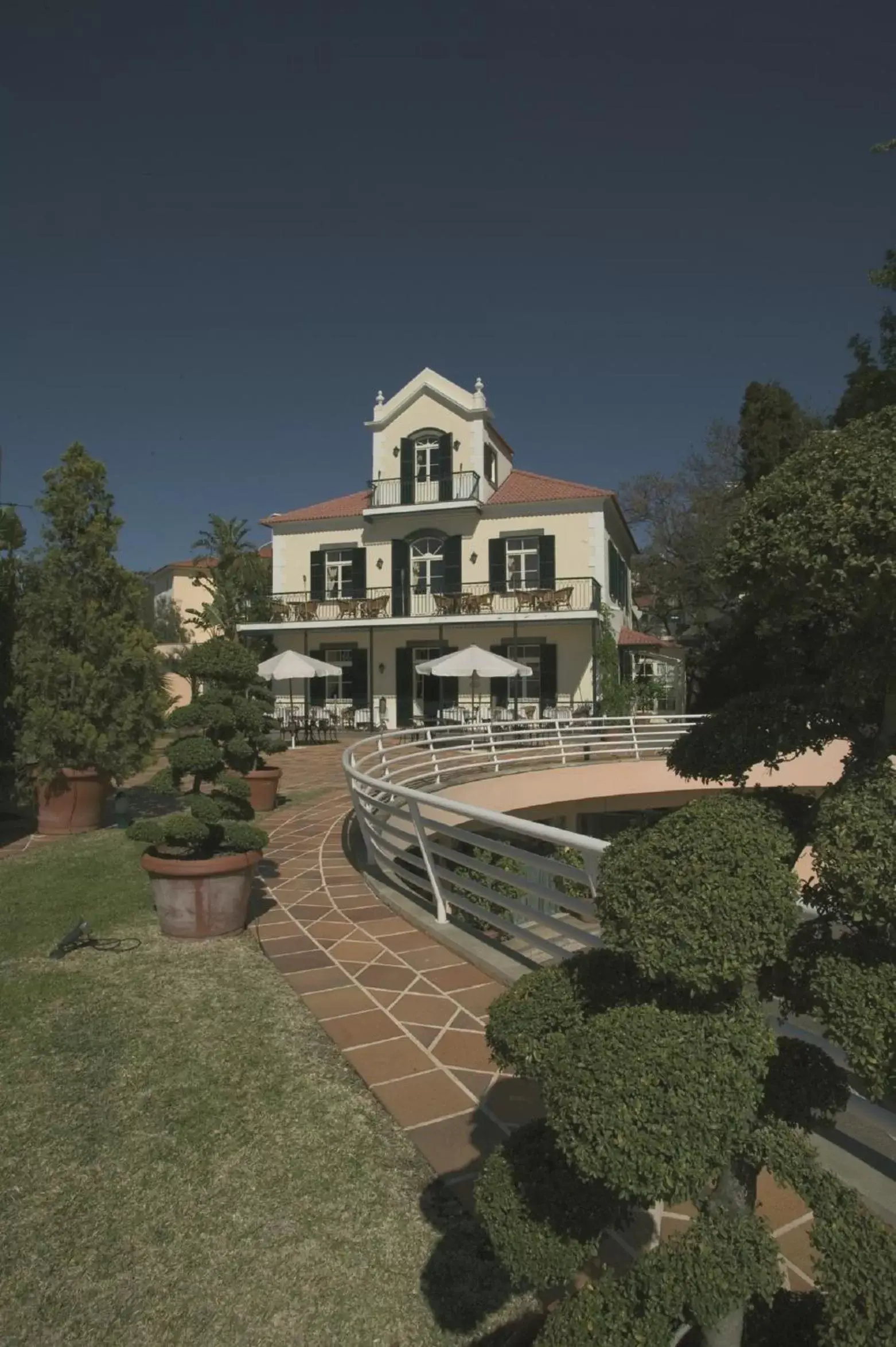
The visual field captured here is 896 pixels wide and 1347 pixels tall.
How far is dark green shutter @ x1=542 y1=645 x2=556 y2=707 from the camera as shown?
68.9 feet

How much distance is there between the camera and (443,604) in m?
21.7

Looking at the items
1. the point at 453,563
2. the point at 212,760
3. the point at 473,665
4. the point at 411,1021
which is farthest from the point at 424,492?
the point at 411,1021

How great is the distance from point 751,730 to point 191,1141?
2598 millimetres

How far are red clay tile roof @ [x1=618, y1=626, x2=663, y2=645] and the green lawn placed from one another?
20.4m

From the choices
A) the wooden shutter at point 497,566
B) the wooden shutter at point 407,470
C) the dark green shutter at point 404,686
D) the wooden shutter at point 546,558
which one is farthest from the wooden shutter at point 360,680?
the wooden shutter at point 546,558

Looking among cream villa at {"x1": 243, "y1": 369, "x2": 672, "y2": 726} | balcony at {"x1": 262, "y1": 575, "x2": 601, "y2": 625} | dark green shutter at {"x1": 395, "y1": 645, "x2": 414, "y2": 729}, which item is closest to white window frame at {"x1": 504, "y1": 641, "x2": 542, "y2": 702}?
cream villa at {"x1": 243, "y1": 369, "x2": 672, "y2": 726}

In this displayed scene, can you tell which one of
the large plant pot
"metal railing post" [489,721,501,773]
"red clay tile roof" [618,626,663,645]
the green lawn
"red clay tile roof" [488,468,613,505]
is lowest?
the green lawn

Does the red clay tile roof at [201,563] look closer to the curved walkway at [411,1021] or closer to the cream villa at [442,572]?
the cream villa at [442,572]

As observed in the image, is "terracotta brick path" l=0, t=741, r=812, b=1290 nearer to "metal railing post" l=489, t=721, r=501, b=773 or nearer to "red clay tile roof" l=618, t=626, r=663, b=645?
"metal railing post" l=489, t=721, r=501, b=773

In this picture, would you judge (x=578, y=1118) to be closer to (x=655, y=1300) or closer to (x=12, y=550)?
(x=655, y=1300)

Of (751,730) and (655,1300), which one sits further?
(751,730)

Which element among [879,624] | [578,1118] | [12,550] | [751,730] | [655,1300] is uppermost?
[12,550]

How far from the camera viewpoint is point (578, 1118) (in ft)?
4.35

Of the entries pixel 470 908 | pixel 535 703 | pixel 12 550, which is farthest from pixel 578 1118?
pixel 535 703
